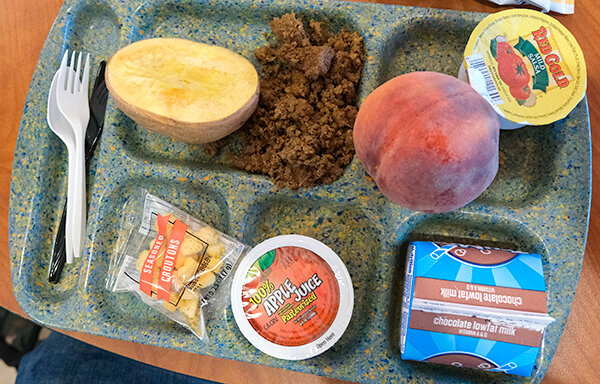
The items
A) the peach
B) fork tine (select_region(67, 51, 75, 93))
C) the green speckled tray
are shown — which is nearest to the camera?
the peach

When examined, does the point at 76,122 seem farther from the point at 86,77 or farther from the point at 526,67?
the point at 526,67

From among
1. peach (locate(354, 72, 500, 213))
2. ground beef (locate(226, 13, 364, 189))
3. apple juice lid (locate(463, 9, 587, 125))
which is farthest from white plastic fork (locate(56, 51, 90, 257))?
apple juice lid (locate(463, 9, 587, 125))

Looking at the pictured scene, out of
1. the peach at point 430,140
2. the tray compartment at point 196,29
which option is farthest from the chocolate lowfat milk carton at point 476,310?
the tray compartment at point 196,29

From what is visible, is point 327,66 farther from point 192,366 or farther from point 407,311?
point 192,366

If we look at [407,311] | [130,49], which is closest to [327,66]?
[130,49]

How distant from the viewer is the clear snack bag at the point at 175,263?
2.73 feet

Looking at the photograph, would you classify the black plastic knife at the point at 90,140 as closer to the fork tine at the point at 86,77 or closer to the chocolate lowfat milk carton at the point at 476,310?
the fork tine at the point at 86,77

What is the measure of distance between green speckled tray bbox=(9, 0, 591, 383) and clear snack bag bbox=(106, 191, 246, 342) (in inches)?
1.5

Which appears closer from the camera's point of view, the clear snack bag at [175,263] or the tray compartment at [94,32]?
the clear snack bag at [175,263]

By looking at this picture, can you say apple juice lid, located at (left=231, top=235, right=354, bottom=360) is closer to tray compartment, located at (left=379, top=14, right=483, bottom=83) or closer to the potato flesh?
the potato flesh

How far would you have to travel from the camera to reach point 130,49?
0.78 meters

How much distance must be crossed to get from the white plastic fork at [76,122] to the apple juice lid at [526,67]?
2.78 feet

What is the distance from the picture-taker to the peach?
21.7 inches

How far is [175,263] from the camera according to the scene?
2.73 ft
